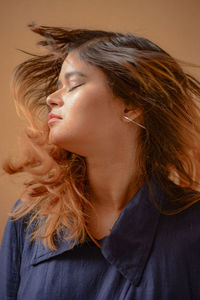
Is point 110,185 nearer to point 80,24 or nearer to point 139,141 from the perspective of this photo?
point 139,141

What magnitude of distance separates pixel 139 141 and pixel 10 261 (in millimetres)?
424

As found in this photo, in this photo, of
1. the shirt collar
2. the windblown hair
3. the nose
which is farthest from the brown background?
the shirt collar

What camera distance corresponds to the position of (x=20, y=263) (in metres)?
0.91

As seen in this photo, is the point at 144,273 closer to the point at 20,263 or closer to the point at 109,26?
the point at 20,263

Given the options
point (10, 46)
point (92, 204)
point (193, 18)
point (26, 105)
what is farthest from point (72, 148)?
point (193, 18)

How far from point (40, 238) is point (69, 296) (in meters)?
0.15

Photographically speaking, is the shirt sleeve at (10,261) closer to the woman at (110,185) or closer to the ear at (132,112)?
the woman at (110,185)

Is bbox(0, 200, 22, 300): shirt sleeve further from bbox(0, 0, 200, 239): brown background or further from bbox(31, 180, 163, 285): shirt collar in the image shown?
bbox(0, 0, 200, 239): brown background

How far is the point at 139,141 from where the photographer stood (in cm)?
91

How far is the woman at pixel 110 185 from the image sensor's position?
31.5 inches

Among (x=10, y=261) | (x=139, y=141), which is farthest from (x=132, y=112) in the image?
(x=10, y=261)

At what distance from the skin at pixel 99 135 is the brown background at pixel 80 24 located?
0.39 m

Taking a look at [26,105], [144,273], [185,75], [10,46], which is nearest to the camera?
[144,273]

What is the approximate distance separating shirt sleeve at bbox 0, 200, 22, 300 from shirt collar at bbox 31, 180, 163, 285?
8cm
